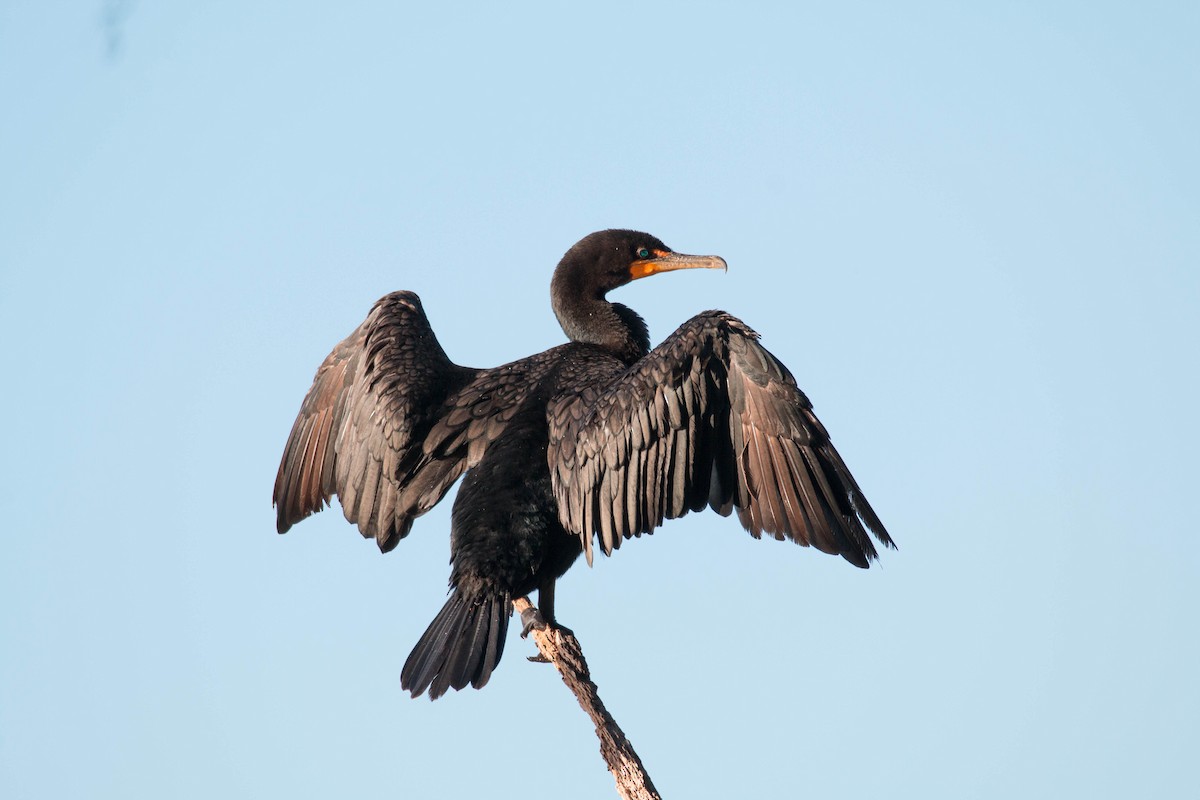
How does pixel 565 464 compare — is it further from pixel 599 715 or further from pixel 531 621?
pixel 599 715

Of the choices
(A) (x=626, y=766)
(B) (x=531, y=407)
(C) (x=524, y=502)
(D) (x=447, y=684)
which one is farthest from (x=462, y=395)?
(A) (x=626, y=766)

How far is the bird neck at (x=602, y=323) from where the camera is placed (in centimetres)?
790

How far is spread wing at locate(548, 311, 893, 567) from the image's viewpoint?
6523 mm

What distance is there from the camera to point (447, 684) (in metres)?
5.95

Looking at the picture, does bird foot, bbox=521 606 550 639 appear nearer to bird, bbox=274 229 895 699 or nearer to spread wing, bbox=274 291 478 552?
bird, bbox=274 229 895 699

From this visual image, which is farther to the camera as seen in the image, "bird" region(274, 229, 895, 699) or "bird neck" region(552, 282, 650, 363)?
"bird neck" region(552, 282, 650, 363)

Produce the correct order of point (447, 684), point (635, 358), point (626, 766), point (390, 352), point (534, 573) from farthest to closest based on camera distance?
point (635, 358)
point (390, 352)
point (534, 573)
point (447, 684)
point (626, 766)

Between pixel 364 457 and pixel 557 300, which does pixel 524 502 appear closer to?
pixel 364 457

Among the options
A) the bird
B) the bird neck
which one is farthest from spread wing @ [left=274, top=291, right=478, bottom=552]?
the bird neck

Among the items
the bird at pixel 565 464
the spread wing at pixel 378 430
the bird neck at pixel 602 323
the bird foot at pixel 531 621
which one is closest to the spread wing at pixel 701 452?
the bird at pixel 565 464

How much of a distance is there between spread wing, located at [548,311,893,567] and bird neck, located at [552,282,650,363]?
3.93 feet

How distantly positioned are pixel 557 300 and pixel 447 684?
2.76 m

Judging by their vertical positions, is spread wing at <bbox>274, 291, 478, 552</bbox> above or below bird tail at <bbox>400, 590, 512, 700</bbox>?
above

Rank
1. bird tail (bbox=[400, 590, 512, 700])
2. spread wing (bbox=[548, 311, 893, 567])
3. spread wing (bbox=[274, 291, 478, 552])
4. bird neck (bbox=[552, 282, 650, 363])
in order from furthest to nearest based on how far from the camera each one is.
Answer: bird neck (bbox=[552, 282, 650, 363]) < spread wing (bbox=[274, 291, 478, 552]) < spread wing (bbox=[548, 311, 893, 567]) < bird tail (bbox=[400, 590, 512, 700])
